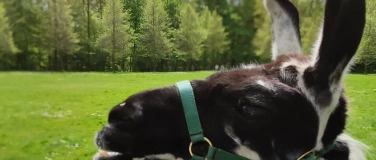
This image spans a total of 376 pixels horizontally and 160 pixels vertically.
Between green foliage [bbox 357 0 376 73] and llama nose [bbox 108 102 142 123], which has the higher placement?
green foliage [bbox 357 0 376 73]

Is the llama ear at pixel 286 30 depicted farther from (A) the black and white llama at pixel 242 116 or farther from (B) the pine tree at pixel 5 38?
(B) the pine tree at pixel 5 38

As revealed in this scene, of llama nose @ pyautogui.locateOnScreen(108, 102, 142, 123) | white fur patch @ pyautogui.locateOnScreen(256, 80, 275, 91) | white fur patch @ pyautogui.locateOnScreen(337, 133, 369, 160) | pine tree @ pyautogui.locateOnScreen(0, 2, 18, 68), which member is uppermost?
pine tree @ pyautogui.locateOnScreen(0, 2, 18, 68)

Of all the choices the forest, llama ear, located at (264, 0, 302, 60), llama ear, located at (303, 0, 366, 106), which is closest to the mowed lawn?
the forest

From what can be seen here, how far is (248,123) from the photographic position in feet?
7.02

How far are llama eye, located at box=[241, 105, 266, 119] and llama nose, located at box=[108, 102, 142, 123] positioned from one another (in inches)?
18.2

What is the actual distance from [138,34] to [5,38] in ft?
2.78

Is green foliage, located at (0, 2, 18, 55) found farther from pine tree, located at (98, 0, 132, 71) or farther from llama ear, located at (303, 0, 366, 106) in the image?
llama ear, located at (303, 0, 366, 106)

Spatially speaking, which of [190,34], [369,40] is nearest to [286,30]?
[190,34]

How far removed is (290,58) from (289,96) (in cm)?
31

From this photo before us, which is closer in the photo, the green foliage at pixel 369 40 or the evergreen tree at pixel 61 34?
the evergreen tree at pixel 61 34

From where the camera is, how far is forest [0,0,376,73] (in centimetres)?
295

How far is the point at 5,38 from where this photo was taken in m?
2.88

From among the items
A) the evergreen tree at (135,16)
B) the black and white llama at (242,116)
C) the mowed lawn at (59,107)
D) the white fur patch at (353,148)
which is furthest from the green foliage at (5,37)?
the white fur patch at (353,148)

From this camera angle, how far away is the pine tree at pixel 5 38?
280cm
